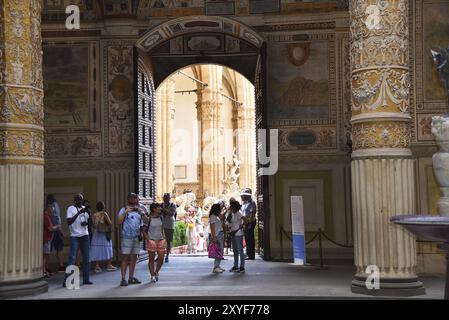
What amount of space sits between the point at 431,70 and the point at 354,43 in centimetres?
289

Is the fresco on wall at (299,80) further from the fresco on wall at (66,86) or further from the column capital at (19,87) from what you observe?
the column capital at (19,87)

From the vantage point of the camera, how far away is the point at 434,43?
41.4 ft

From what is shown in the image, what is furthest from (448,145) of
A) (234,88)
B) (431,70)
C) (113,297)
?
(234,88)

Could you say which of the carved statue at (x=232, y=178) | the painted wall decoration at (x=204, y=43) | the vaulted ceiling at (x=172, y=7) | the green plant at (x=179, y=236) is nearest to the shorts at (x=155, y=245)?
the vaulted ceiling at (x=172, y=7)

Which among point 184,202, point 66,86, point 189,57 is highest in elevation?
point 189,57

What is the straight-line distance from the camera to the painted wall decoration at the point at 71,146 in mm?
15516

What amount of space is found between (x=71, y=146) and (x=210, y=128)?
19.3 meters

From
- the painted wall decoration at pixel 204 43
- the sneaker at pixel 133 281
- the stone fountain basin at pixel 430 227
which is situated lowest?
the sneaker at pixel 133 281

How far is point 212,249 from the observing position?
42.0ft

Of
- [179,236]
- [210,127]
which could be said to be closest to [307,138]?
[179,236]

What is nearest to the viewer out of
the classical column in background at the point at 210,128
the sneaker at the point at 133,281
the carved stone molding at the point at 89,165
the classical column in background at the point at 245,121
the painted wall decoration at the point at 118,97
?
the sneaker at the point at 133,281

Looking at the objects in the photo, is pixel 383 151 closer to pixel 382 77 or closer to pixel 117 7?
pixel 382 77

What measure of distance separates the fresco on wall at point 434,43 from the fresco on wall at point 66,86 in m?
7.77
